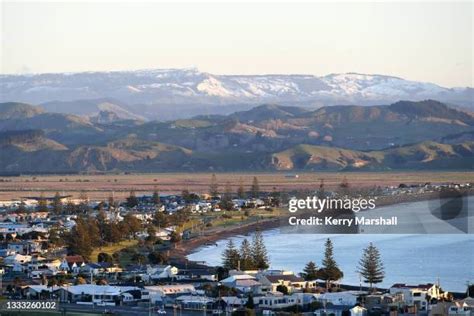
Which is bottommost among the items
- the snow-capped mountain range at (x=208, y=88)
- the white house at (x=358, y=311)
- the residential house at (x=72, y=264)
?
the white house at (x=358, y=311)

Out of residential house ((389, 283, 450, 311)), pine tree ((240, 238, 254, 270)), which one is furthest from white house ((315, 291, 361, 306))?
pine tree ((240, 238, 254, 270))

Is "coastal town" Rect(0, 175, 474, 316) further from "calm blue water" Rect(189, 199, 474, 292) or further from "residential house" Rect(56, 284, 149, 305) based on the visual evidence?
"calm blue water" Rect(189, 199, 474, 292)

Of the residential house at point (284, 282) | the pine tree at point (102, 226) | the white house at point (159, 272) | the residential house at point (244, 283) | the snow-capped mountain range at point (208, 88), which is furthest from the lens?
the snow-capped mountain range at point (208, 88)

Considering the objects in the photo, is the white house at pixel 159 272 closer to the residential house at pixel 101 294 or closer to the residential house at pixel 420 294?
the residential house at pixel 101 294

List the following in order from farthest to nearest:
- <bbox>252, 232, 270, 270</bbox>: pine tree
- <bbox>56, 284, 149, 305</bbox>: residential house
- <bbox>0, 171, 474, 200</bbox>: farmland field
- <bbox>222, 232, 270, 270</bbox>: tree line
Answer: <bbox>0, 171, 474, 200</bbox>: farmland field < <bbox>252, 232, 270, 270</bbox>: pine tree < <bbox>222, 232, 270, 270</bbox>: tree line < <bbox>56, 284, 149, 305</bbox>: residential house

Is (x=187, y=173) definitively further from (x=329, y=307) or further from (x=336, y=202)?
(x=329, y=307)

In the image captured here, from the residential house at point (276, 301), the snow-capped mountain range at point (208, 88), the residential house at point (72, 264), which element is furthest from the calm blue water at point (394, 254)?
the snow-capped mountain range at point (208, 88)

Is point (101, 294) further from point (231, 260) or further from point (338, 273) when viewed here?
point (231, 260)
